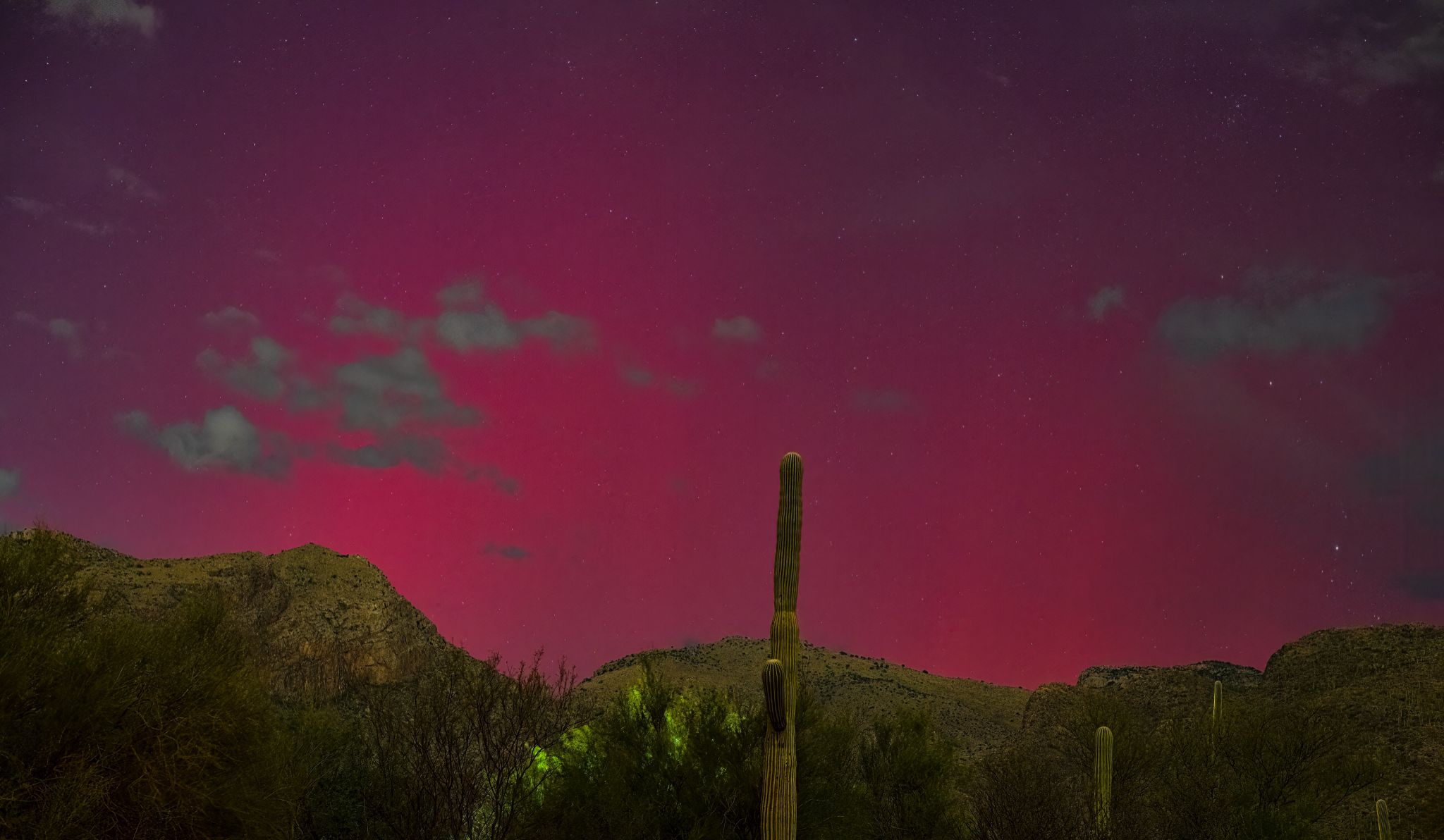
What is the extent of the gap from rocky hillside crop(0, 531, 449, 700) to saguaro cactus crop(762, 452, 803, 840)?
46993 millimetres

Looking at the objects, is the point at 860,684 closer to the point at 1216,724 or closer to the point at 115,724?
the point at 1216,724

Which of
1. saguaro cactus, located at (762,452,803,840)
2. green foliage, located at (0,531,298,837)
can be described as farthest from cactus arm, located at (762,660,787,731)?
green foliage, located at (0,531,298,837)

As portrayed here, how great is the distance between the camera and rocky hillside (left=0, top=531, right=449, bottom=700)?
6172 centimetres

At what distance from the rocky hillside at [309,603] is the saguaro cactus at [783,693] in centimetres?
4699

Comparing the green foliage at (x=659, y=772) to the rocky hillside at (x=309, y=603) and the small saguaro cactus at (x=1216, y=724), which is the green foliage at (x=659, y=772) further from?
the rocky hillside at (x=309, y=603)

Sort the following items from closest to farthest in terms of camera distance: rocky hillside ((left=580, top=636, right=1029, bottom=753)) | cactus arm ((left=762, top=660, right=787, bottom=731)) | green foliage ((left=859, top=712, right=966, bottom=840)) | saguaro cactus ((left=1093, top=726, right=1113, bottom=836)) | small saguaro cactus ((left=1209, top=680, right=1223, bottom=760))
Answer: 1. cactus arm ((left=762, top=660, right=787, bottom=731))
2. saguaro cactus ((left=1093, top=726, right=1113, bottom=836))
3. green foliage ((left=859, top=712, right=966, bottom=840))
4. small saguaro cactus ((left=1209, top=680, right=1223, bottom=760))
5. rocky hillside ((left=580, top=636, right=1029, bottom=753))

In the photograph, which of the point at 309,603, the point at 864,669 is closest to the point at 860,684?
the point at 864,669

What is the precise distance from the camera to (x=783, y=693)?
47.4ft

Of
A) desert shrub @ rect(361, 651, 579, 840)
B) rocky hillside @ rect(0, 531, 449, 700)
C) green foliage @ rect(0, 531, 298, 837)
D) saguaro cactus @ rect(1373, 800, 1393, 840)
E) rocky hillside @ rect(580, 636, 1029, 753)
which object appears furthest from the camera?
rocky hillside @ rect(580, 636, 1029, 753)

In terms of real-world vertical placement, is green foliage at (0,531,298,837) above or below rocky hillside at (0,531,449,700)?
below

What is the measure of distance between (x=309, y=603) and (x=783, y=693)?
66.4m

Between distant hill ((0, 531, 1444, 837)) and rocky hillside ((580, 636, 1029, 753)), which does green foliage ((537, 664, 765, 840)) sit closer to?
distant hill ((0, 531, 1444, 837))

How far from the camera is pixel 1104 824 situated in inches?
1027

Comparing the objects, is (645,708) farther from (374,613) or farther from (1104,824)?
(374,613)
